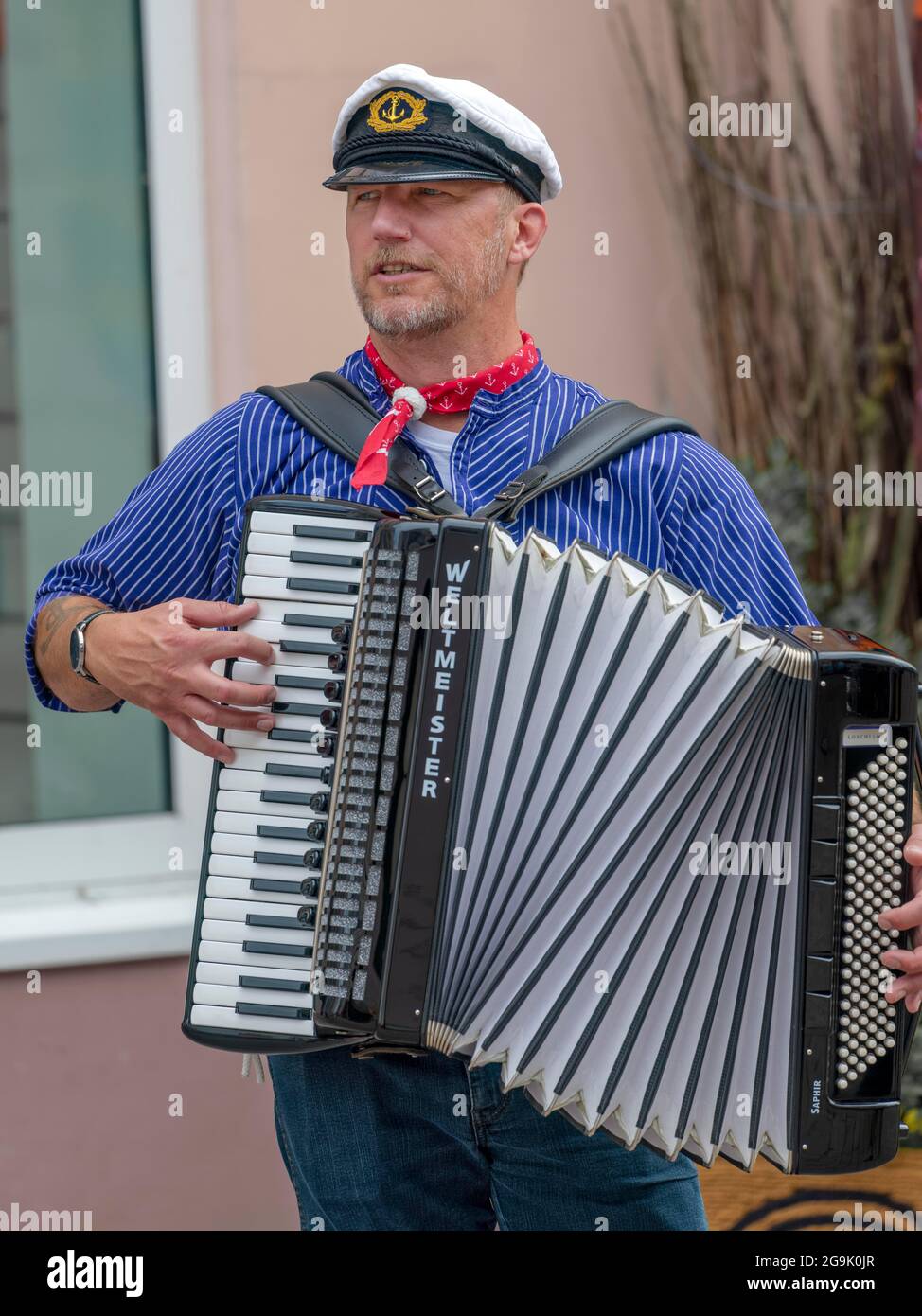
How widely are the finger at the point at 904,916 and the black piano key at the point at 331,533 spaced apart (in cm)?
64

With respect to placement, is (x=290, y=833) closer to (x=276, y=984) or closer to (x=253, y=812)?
(x=253, y=812)

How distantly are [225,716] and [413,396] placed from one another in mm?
427

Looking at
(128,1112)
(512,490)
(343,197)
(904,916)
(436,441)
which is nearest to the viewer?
(904,916)

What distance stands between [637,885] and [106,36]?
198 cm

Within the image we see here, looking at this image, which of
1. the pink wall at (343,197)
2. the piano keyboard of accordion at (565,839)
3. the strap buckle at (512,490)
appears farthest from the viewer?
the pink wall at (343,197)

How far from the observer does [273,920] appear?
4.89 ft

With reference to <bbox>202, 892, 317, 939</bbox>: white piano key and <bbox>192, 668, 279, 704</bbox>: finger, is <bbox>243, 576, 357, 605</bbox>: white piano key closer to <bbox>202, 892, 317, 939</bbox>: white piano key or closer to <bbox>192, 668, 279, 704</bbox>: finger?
<bbox>192, 668, 279, 704</bbox>: finger

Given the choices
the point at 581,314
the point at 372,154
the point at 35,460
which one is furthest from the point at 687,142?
the point at 372,154

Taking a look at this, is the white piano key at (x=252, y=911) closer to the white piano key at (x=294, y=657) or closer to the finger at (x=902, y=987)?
the white piano key at (x=294, y=657)

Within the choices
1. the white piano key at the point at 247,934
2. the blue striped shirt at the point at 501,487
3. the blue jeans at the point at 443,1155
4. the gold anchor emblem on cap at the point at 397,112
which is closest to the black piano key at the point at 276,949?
the white piano key at the point at 247,934

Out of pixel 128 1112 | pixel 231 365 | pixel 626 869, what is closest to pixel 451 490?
pixel 626 869

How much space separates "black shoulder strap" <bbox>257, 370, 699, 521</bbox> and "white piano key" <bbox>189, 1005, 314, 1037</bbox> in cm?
55

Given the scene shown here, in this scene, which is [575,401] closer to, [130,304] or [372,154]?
[372,154]

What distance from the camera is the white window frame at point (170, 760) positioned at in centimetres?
261
